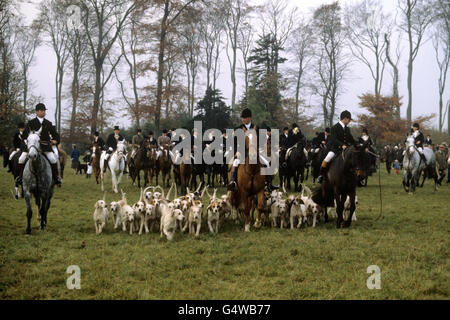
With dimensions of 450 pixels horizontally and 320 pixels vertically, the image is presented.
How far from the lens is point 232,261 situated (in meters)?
6.26

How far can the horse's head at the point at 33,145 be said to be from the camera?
805 cm

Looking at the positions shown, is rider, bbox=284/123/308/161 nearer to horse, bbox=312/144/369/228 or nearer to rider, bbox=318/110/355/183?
rider, bbox=318/110/355/183

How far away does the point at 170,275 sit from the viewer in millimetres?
5594

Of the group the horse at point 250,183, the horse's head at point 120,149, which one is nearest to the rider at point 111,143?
the horse's head at point 120,149

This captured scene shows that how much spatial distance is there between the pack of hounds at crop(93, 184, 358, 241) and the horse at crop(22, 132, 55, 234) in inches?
47.7

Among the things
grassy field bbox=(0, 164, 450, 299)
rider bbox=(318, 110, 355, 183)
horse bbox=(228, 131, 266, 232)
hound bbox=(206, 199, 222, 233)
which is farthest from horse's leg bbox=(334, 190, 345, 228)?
hound bbox=(206, 199, 222, 233)

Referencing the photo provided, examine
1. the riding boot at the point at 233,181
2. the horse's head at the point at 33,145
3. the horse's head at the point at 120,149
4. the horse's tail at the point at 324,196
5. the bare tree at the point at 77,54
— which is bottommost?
the horse's tail at the point at 324,196

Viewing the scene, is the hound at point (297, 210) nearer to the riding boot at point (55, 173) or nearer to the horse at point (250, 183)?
the horse at point (250, 183)

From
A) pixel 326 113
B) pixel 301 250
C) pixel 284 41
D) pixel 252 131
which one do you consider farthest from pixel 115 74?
pixel 301 250

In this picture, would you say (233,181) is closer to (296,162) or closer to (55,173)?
(55,173)

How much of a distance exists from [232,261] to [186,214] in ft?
8.18

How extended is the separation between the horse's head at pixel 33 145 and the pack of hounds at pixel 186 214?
1.64 m

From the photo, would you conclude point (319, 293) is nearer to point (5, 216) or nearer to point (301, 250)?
point (301, 250)

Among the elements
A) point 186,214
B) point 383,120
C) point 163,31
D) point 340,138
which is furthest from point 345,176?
point 383,120
